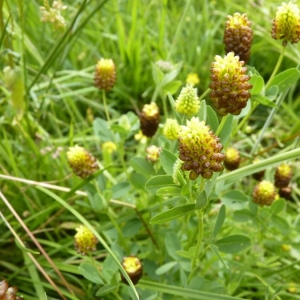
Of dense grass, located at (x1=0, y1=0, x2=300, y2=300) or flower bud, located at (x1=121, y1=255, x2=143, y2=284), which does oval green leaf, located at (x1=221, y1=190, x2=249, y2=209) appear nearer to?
dense grass, located at (x1=0, y1=0, x2=300, y2=300)

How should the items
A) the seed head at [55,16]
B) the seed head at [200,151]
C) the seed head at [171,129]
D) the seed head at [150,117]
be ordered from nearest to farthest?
the seed head at [200,151] → the seed head at [171,129] → the seed head at [150,117] → the seed head at [55,16]

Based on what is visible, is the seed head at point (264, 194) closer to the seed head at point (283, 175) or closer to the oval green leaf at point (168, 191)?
the seed head at point (283, 175)

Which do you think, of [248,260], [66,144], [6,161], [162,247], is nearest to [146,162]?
[162,247]

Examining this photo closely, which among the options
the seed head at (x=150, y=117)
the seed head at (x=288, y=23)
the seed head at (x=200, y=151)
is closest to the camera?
the seed head at (x=200, y=151)

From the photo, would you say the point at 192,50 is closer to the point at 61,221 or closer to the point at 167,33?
the point at 167,33

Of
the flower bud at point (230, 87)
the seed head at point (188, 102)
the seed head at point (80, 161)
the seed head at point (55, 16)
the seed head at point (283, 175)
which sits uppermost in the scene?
the seed head at point (55, 16)

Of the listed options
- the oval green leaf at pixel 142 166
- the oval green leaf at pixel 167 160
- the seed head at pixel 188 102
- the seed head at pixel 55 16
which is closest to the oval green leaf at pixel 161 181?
the oval green leaf at pixel 167 160
